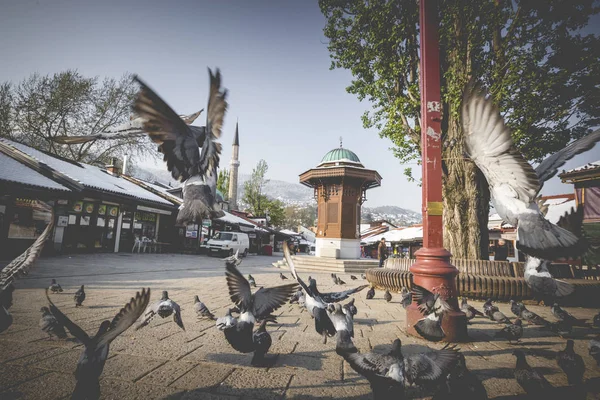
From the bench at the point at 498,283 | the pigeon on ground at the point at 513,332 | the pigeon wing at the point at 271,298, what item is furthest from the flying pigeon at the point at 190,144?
the bench at the point at 498,283

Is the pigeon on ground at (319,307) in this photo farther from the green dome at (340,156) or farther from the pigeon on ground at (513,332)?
the green dome at (340,156)

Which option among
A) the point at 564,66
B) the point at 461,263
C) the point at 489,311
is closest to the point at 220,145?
the point at 489,311

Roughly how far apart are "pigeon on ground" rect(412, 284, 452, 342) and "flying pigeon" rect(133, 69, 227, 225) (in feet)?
8.79

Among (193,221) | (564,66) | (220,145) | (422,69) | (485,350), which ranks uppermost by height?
(564,66)

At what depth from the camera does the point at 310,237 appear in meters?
54.6

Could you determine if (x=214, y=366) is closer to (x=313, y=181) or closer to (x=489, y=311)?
(x=489, y=311)

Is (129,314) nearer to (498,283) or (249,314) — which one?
(249,314)

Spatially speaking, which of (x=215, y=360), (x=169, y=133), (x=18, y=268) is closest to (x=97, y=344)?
(x=215, y=360)

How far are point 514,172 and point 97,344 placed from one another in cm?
440

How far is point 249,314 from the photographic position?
114 inches

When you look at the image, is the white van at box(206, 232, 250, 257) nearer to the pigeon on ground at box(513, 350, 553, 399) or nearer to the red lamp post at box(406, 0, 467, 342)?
the red lamp post at box(406, 0, 467, 342)

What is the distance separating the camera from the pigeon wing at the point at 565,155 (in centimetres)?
313

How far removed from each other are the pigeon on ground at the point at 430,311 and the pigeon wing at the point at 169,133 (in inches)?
131

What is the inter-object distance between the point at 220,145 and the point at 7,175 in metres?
11.6
